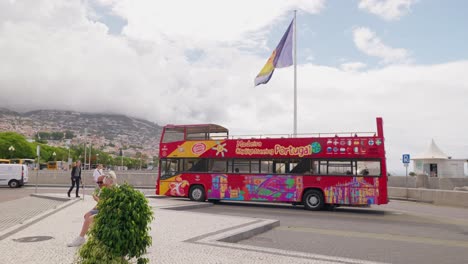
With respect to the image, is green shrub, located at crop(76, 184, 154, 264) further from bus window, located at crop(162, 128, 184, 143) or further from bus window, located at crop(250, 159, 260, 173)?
bus window, located at crop(162, 128, 184, 143)

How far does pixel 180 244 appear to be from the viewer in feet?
25.7

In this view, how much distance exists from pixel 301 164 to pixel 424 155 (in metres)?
29.7

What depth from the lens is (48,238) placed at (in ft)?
27.5

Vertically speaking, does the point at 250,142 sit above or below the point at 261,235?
above

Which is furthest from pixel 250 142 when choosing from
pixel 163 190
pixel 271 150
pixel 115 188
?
pixel 115 188

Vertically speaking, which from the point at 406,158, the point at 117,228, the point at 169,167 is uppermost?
the point at 406,158

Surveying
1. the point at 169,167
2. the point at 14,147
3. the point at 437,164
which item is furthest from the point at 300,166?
the point at 14,147

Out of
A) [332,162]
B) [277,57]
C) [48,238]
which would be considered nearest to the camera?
[48,238]

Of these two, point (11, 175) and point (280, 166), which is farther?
point (11, 175)

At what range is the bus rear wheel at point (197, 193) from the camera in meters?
19.7

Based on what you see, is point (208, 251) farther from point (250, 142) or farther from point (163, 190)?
point (163, 190)

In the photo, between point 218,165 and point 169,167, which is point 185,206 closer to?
point 218,165

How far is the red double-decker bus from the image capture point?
16812 millimetres

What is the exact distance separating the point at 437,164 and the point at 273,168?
28.9 metres
